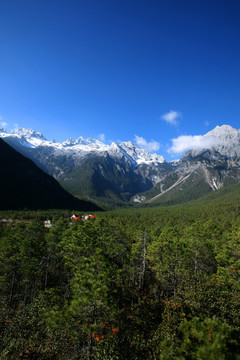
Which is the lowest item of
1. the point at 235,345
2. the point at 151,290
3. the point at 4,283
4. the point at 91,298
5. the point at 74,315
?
the point at 151,290

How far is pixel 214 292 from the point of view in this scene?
2486 centimetres

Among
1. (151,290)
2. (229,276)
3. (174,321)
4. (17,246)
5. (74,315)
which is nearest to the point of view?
(174,321)

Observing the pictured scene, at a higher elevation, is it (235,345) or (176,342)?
(235,345)

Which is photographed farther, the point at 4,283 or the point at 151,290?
the point at 151,290

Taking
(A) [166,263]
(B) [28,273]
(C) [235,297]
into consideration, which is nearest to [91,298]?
(C) [235,297]

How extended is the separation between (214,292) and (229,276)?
9289mm

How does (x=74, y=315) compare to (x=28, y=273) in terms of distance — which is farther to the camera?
(x=28, y=273)

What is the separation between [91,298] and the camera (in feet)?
64.2

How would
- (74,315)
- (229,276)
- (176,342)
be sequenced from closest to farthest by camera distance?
(176,342) < (74,315) < (229,276)

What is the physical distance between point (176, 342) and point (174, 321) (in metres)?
3.12

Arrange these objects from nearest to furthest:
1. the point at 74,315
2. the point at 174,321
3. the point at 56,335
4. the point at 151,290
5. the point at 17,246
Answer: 1. the point at 174,321
2. the point at 74,315
3. the point at 56,335
4. the point at 17,246
5. the point at 151,290

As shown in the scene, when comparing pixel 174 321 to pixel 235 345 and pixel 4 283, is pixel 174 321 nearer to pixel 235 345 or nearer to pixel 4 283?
pixel 235 345

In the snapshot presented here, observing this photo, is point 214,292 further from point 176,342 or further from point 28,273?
point 28,273

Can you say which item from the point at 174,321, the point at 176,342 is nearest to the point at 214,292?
the point at 174,321
